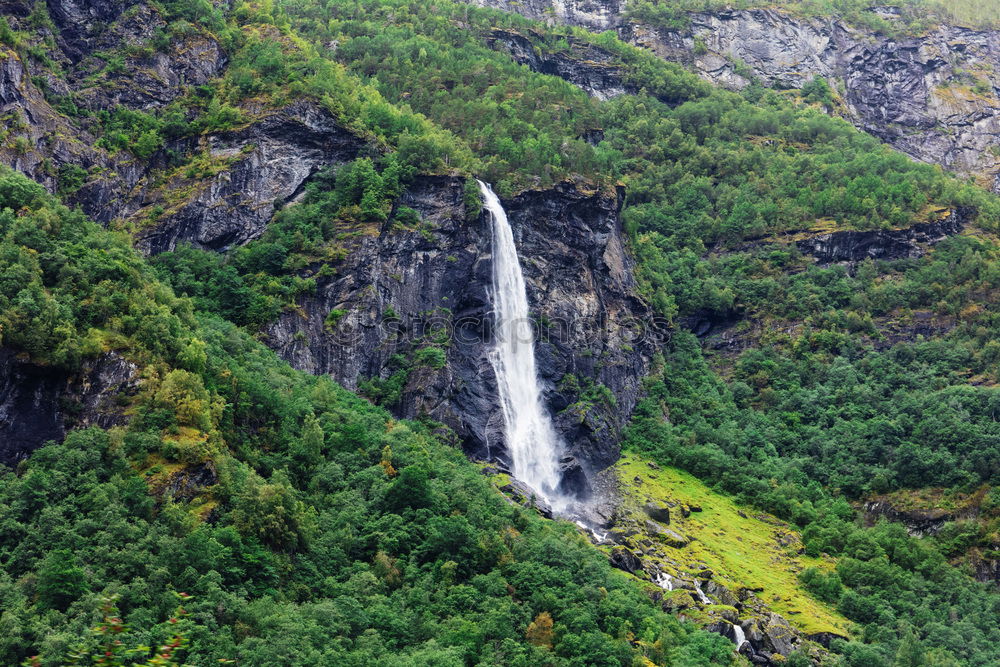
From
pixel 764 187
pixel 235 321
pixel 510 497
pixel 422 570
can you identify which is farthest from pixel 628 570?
pixel 764 187

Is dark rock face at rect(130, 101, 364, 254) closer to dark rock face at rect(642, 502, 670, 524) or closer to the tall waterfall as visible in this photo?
the tall waterfall

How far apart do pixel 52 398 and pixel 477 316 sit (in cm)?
3951

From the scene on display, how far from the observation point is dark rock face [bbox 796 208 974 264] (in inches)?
4215

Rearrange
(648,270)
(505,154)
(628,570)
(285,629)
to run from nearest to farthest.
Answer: (285,629) → (628,570) → (505,154) → (648,270)

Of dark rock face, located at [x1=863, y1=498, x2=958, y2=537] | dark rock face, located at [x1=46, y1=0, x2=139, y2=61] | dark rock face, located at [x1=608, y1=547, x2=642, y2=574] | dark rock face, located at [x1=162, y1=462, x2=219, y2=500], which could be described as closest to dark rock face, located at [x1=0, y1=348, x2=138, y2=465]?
dark rock face, located at [x1=162, y1=462, x2=219, y2=500]

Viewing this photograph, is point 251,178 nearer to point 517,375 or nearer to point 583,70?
point 517,375

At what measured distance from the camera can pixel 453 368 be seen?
80.6 m

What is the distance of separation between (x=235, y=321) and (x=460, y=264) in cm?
1984

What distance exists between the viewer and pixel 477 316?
Result: 8538cm

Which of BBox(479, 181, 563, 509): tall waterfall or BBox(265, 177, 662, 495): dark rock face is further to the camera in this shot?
BBox(479, 181, 563, 509): tall waterfall

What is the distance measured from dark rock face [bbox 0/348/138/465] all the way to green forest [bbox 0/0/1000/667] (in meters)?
0.77

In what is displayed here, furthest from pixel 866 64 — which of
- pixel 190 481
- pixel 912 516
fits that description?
pixel 190 481

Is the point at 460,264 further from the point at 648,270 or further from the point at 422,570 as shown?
the point at 422,570

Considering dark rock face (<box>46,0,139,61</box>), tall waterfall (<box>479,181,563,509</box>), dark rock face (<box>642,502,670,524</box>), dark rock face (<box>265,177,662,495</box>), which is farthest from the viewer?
dark rock face (<box>46,0,139,61</box>)
